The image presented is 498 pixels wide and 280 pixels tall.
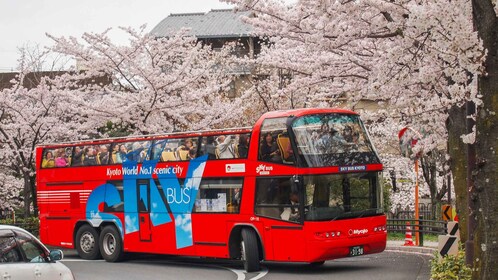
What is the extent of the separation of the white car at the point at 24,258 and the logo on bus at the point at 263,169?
771 cm

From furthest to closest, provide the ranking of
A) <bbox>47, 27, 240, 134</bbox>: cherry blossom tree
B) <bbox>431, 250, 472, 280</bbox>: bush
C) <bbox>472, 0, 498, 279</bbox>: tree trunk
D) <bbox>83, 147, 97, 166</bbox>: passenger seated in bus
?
<bbox>47, 27, 240, 134</bbox>: cherry blossom tree, <bbox>83, 147, 97, 166</bbox>: passenger seated in bus, <bbox>431, 250, 472, 280</bbox>: bush, <bbox>472, 0, 498, 279</bbox>: tree trunk

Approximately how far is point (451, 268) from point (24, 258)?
645 centimetres

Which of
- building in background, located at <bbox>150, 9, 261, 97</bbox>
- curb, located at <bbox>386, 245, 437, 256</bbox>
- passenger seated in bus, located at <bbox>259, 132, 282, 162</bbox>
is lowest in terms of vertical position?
curb, located at <bbox>386, 245, 437, 256</bbox>

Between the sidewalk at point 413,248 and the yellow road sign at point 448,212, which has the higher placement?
the yellow road sign at point 448,212

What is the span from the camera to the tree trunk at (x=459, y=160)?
16681 mm

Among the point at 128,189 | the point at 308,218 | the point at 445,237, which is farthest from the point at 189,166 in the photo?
the point at 445,237

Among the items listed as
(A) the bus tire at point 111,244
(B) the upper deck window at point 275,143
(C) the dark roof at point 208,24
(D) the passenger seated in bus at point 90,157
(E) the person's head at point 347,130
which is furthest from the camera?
(C) the dark roof at point 208,24

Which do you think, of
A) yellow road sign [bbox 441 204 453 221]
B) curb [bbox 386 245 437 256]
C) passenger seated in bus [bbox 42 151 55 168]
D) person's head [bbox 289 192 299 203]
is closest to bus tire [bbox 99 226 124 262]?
passenger seated in bus [bbox 42 151 55 168]

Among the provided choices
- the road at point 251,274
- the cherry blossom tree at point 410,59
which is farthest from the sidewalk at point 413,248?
the cherry blossom tree at point 410,59

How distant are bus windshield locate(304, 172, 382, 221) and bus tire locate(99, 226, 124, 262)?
7.39 metres

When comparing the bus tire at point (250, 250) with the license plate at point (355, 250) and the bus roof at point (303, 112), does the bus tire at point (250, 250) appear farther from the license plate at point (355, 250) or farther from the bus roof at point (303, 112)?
the bus roof at point (303, 112)

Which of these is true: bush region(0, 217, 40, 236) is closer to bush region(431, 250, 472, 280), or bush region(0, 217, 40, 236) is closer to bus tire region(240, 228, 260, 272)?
bus tire region(240, 228, 260, 272)

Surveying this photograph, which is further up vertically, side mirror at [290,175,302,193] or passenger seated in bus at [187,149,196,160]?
passenger seated in bus at [187,149,196,160]

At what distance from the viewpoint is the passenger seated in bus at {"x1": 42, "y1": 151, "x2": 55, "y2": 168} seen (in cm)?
2595
